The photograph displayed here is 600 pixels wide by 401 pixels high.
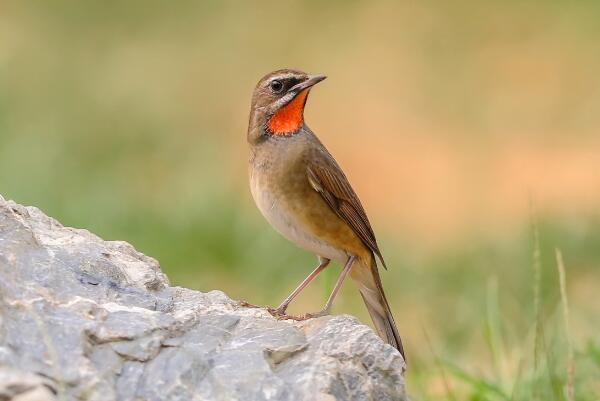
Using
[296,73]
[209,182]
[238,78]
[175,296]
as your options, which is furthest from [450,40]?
[175,296]

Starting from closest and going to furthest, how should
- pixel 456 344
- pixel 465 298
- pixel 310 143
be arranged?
pixel 310 143, pixel 456 344, pixel 465 298

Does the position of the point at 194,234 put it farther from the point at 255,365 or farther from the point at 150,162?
the point at 255,365

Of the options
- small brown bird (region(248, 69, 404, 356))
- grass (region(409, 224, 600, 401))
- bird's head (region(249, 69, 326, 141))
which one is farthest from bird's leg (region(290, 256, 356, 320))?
bird's head (region(249, 69, 326, 141))

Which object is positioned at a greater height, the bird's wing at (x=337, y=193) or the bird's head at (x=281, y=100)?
the bird's head at (x=281, y=100)

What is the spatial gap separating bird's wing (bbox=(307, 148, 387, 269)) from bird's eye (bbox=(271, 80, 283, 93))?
12.0 inches

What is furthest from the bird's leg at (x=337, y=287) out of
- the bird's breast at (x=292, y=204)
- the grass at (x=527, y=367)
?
the grass at (x=527, y=367)

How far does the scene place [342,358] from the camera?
3.82 meters

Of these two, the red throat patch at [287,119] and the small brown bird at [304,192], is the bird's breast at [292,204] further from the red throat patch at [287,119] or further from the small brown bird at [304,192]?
the red throat patch at [287,119]

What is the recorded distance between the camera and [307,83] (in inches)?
221

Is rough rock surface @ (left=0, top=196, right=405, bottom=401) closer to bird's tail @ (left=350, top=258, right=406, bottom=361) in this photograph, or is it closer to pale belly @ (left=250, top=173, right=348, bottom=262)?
pale belly @ (left=250, top=173, right=348, bottom=262)

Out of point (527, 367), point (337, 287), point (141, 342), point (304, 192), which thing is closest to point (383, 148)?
point (527, 367)

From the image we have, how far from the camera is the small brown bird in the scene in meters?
5.51

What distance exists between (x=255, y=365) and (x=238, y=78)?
11962mm

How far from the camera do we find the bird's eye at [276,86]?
225 inches
